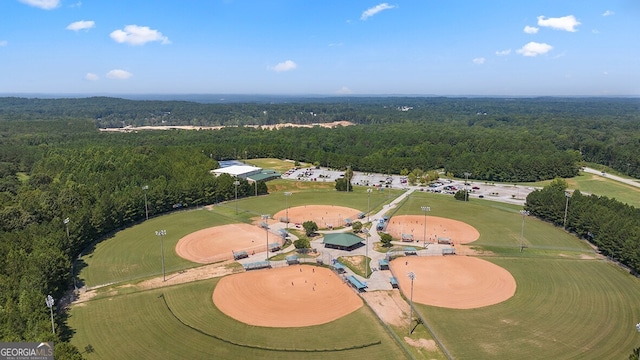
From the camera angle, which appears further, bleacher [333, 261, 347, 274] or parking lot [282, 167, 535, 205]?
parking lot [282, 167, 535, 205]

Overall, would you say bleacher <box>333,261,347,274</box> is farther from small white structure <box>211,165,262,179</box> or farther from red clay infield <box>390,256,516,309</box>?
small white structure <box>211,165,262,179</box>

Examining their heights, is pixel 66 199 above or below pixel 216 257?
above

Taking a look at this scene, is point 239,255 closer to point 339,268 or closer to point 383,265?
point 339,268

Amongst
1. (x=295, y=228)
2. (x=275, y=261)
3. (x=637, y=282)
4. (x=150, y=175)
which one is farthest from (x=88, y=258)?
(x=637, y=282)

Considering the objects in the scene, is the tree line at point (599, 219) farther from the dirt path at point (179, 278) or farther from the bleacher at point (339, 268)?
the dirt path at point (179, 278)

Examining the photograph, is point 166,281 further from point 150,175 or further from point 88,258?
point 150,175

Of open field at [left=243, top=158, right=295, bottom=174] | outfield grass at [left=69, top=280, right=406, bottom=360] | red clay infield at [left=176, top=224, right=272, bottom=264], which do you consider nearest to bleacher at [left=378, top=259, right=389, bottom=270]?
outfield grass at [left=69, top=280, right=406, bottom=360]
